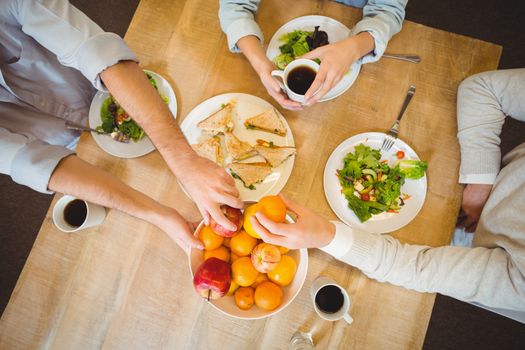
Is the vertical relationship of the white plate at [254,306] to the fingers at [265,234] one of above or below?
below

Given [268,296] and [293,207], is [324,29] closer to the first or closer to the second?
[293,207]

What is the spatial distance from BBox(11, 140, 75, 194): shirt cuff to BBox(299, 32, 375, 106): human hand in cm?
82

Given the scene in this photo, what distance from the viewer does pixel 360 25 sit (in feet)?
3.66

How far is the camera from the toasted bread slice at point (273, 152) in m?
1.08

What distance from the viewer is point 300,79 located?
1.04 m

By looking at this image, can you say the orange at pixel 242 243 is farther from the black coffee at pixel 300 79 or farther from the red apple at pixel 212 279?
the black coffee at pixel 300 79

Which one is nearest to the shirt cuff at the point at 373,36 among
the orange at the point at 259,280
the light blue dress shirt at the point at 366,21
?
the light blue dress shirt at the point at 366,21

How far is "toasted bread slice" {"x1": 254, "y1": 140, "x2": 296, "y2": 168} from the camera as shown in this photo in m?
1.08

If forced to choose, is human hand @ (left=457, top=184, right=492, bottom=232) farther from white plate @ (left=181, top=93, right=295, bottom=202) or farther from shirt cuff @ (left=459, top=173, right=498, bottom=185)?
white plate @ (left=181, top=93, right=295, bottom=202)

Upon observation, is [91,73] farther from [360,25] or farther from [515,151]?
[515,151]

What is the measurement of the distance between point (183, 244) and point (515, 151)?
47.1 inches

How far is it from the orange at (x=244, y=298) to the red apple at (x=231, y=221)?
16cm

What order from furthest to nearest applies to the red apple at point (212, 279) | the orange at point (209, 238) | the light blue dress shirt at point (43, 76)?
the light blue dress shirt at point (43, 76), the orange at point (209, 238), the red apple at point (212, 279)

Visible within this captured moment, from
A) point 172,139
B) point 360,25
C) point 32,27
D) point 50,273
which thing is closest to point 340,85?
point 360,25
